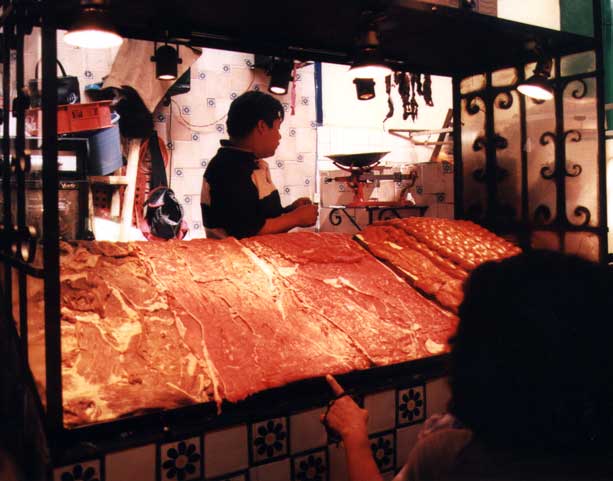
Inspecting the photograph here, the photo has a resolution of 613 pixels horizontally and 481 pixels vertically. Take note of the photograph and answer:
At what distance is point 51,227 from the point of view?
1511 millimetres

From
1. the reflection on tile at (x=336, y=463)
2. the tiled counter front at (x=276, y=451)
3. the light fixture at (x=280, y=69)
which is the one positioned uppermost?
the light fixture at (x=280, y=69)

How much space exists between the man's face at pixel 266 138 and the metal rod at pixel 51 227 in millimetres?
1510

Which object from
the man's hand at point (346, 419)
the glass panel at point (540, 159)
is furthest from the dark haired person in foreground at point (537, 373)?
the glass panel at point (540, 159)

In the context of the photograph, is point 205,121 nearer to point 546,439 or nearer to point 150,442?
point 150,442

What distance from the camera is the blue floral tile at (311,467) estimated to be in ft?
6.37

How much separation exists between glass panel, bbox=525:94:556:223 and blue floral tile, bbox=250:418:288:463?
7.27 feet

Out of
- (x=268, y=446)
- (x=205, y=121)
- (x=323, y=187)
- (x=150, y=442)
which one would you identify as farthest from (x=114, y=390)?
(x=205, y=121)

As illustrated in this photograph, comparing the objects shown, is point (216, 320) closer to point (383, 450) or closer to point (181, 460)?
point (181, 460)

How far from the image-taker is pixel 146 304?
6.93ft

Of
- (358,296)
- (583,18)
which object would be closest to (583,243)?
(358,296)

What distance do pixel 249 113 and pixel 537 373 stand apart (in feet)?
7.35

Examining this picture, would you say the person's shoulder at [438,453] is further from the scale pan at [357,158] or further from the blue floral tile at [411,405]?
the scale pan at [357,158]

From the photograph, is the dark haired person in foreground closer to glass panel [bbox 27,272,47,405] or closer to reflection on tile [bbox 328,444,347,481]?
reflection on tile [bbox 328,444,347,481]

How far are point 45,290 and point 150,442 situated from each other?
0.51m
